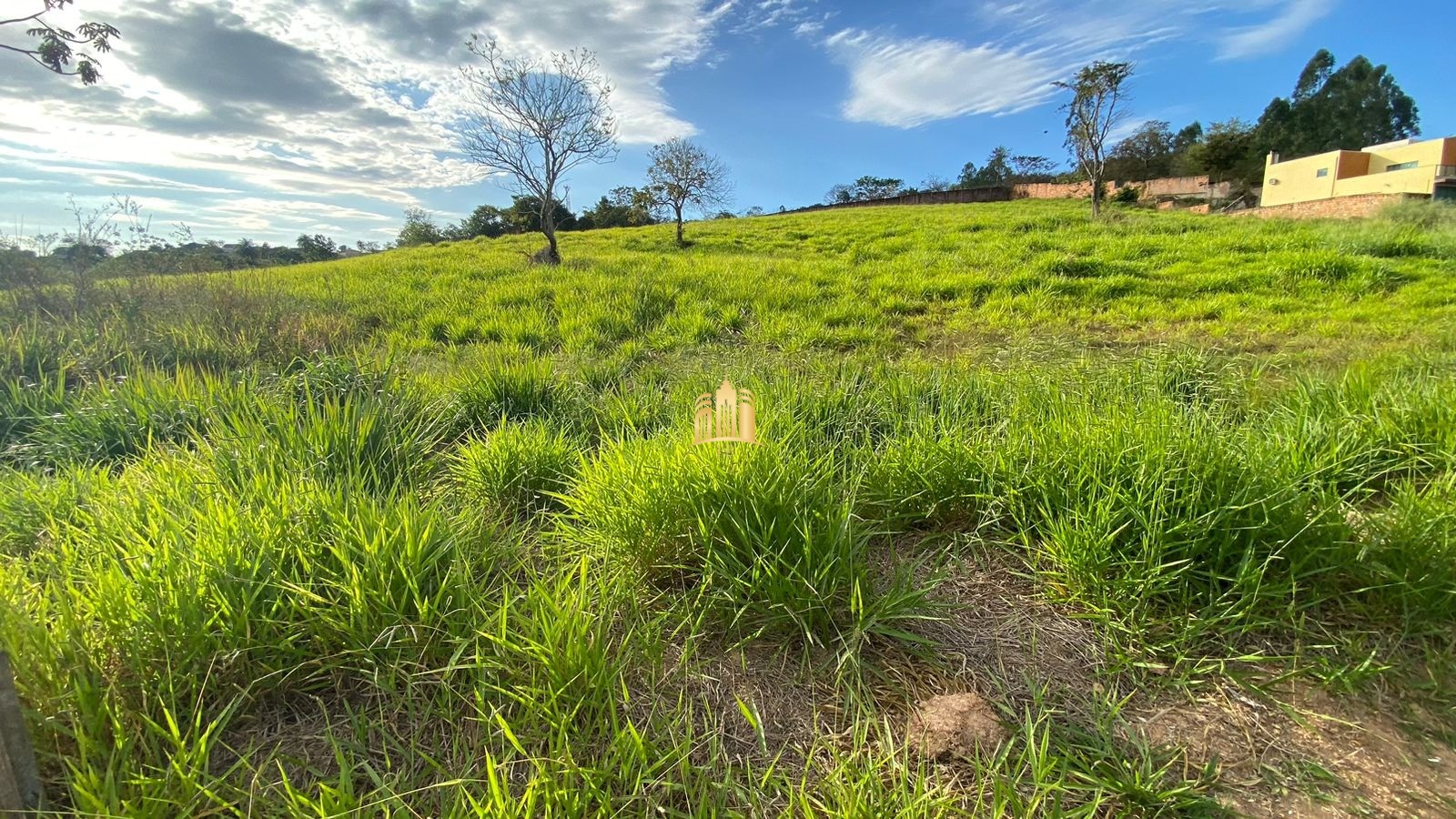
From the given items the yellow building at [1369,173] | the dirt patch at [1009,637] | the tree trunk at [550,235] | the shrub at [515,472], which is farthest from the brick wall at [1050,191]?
the dirt patch at [1009,637]

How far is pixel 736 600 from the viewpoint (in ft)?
5.61

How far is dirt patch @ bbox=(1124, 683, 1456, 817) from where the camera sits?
1.29m

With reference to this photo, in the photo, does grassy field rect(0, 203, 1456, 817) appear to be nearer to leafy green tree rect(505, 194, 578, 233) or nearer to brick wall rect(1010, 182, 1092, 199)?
leafy green tree rect(505, 194, 578, 233)

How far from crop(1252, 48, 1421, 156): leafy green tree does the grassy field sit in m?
52.6

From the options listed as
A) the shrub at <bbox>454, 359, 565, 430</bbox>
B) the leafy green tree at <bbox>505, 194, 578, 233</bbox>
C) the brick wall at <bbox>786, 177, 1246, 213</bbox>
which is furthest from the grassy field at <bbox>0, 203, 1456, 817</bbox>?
the brick wall at <bbox>786, 177, 1246, 213</bbox>

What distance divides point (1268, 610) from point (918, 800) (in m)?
1.35

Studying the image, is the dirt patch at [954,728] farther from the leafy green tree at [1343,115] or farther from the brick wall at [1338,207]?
the leafy green tree at [1343,115]

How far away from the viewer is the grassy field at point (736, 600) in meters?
1.30

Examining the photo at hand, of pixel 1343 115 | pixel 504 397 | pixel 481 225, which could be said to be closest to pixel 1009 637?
pixel 504 397

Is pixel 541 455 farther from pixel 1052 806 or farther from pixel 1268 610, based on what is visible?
pixel 1268 610

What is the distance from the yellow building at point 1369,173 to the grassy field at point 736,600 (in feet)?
95.8

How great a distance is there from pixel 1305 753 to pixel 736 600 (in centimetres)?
143

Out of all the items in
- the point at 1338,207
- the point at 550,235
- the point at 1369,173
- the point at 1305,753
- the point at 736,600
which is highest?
the point at 1369,173

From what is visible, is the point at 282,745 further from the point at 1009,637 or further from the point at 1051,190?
the point at 1051,190
